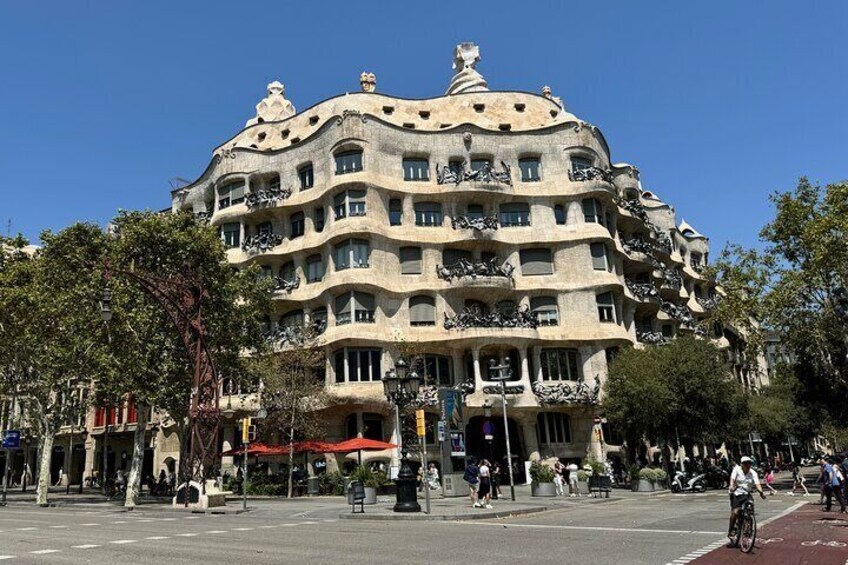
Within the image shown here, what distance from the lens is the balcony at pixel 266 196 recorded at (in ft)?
144

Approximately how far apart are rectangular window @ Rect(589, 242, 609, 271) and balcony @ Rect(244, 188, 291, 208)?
20077 mm

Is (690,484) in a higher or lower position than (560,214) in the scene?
lower

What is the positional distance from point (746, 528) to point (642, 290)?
36352 mm

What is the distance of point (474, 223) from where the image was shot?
4234 cm

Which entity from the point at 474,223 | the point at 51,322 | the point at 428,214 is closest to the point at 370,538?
the point at 51,322

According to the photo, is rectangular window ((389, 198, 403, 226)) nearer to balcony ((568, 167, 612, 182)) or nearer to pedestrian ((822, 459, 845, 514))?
balcony ((568, 167, 612, 182))

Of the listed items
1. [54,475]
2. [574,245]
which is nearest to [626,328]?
[574,245]

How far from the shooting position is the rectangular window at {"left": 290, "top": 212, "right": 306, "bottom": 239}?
4388 cm

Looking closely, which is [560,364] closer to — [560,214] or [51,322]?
[560,214]

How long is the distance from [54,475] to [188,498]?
45791 mm

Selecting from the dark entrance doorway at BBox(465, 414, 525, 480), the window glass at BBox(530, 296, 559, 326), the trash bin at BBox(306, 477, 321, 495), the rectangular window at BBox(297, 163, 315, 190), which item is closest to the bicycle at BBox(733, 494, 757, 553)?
the trash bin at BBox(306, 477, 321, 495)

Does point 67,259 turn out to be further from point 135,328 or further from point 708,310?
point 708,310

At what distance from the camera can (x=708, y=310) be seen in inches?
2395

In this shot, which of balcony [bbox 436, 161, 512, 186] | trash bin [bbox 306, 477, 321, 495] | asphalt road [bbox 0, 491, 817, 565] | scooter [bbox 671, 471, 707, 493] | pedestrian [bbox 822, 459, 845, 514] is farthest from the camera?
balcony [bbox 436, 161, 512, 186]
